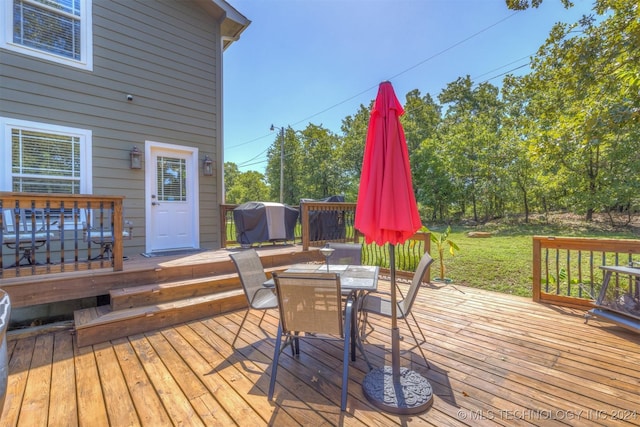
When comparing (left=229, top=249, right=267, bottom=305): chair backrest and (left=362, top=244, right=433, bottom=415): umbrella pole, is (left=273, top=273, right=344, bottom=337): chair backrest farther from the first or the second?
(left=229, top=249, right=267, bottom=305): chair backrest

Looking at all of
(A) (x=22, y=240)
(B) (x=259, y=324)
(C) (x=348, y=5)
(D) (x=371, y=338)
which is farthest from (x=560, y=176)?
(A) (x=22, y=240)

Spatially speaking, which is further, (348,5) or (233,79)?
(233,79)

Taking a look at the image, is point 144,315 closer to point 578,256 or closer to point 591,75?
point 578,256

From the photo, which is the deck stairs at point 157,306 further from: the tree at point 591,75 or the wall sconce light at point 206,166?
the tree at point 591,75

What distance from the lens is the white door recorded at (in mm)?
5516

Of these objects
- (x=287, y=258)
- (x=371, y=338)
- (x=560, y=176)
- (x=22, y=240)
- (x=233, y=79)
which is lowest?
(x=371, y=338)

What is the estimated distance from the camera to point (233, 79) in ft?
34.9

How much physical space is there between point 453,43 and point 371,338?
9.73 metres

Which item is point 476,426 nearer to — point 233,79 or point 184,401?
point 184,401

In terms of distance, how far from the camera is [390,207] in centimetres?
205

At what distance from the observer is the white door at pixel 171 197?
18.1 feet

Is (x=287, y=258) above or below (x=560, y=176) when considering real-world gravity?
below

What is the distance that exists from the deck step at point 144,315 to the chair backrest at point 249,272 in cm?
101

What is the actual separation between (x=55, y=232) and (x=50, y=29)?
3.29m
